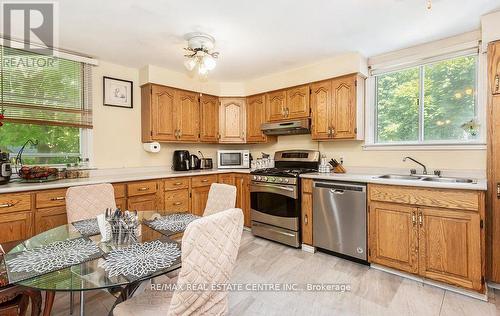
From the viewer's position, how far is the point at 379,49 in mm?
2938

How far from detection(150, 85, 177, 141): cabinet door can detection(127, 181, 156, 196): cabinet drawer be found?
0.71m

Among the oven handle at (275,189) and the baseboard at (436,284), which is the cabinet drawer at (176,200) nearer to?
the oven handle at (275,189)

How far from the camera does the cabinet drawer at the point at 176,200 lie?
324cm

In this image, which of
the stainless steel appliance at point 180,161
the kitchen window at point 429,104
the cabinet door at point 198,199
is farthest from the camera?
the stainless steel appliance at point 180,161

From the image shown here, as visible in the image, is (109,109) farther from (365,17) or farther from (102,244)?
(365,17)

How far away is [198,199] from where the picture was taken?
3570 mm

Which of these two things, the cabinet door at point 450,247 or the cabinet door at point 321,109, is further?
the cabinet door at point 321,109

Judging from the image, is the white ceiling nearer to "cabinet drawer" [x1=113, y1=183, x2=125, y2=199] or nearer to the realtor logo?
the realtor logo

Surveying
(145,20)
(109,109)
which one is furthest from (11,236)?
(145,20)

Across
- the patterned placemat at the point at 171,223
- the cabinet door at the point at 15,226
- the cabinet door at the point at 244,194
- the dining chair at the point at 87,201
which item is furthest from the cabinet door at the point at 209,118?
the cabinet door at the point at 15,226

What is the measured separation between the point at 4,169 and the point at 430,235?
13.1 ft

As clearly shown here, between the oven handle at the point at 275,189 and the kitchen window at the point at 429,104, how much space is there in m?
1.20

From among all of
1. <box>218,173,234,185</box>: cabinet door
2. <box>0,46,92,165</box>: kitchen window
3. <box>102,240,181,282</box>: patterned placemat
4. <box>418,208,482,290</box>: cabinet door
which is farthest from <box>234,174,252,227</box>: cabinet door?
<box>102,240,181,282</box>: patterned placemat

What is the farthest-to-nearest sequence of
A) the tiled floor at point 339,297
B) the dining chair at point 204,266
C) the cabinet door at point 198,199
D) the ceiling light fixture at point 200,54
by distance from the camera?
1. the cabinet door at point 198,199
2. the ceiling light fixture at point 200,54
3. the tiled floor at point 339,297
4. the dining chair at point 204,266
